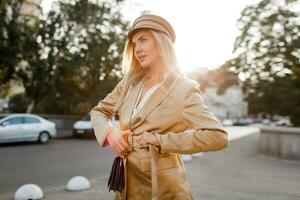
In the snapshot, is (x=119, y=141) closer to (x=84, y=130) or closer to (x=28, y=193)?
(x=28, y=193)

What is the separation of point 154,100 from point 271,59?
16904mm

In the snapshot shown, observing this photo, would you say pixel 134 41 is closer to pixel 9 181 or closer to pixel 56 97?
pixel 9 181

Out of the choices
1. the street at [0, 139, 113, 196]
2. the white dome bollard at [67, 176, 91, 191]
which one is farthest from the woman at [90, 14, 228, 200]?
the street at [0, 139, 113, 196]

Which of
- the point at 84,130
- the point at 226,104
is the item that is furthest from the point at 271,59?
the point at 226,104

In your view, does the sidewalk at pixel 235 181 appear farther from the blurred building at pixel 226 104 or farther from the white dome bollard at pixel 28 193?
the blurred building at pixel 226 104

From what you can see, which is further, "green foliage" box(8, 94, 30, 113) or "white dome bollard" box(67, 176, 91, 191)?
"green foliage" box(8, 94, 30, 113)

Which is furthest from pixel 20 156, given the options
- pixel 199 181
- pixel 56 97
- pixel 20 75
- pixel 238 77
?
pixel 56 97

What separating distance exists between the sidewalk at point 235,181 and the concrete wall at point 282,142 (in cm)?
39

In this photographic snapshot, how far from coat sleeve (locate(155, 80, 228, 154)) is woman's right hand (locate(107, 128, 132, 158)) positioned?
171mm

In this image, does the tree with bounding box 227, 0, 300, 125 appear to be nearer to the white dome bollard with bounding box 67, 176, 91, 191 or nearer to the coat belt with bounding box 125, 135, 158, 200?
the white dome bollard with bounding box 67, 176, 91, 191

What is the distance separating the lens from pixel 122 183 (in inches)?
69.9

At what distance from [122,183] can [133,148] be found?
0.18 m

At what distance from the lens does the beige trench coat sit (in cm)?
161

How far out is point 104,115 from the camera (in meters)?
1.94
